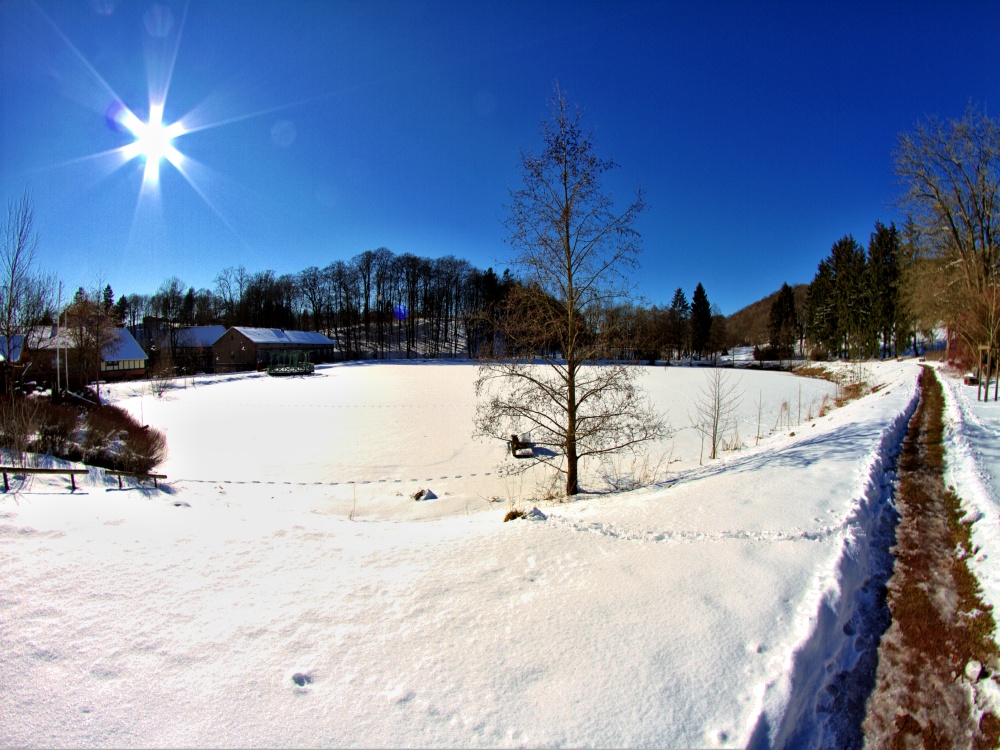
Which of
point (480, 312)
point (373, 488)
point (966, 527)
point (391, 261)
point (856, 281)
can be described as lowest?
point (373, 488)

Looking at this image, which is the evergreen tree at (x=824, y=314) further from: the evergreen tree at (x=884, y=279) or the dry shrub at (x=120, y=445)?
the dry shrub at (x=120, y=445)

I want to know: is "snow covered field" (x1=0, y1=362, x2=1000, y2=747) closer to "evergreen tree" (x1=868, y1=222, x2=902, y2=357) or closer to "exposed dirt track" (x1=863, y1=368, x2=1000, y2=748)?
"exposed dirt track" (x1=863, y1=368, x2=1000, y2=748)

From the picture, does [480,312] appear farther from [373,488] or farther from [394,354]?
[394,354]

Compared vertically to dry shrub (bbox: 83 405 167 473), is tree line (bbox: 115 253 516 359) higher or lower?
higher

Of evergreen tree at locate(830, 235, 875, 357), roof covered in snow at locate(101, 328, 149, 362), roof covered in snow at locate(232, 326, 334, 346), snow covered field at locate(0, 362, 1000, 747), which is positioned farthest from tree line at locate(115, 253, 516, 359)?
snow covered field at locate(0, 362, 1000, 747)

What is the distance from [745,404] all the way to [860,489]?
18.3 meters

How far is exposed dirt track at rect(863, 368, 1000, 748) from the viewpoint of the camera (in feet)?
9.55

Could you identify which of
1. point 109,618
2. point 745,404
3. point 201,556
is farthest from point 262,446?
point 745,404

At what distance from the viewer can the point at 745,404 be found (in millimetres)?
22922

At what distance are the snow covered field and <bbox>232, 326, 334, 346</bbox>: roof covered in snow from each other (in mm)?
51965

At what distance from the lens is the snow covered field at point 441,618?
2.43 meters

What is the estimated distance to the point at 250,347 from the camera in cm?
5269

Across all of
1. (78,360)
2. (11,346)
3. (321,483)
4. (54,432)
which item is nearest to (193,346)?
(78,360)

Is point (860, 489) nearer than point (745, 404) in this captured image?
Yes
